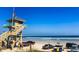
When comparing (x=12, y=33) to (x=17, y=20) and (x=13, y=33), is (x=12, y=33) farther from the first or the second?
(x=17, y=20)

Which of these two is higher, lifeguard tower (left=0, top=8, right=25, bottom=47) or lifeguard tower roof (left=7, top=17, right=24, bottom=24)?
lifeguard tower roof (left=7, top=17, right=24, bottom=24)

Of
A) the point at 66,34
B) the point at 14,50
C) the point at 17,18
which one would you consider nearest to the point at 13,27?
the point at 17,18

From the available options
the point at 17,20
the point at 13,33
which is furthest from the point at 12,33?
the point at 17,20

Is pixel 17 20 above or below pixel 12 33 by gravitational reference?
above

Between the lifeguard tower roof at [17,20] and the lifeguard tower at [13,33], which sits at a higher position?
the lifeguard tower roof at [17,20]

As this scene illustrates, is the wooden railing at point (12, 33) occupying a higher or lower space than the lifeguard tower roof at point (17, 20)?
lower

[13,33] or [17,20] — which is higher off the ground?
[17,20]

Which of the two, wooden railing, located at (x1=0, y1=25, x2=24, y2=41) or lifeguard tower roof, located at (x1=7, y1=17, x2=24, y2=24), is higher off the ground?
lifeguard tower roof, located at (x1=7, y1=17, x2=24, y2=24)

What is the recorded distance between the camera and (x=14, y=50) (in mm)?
1753
